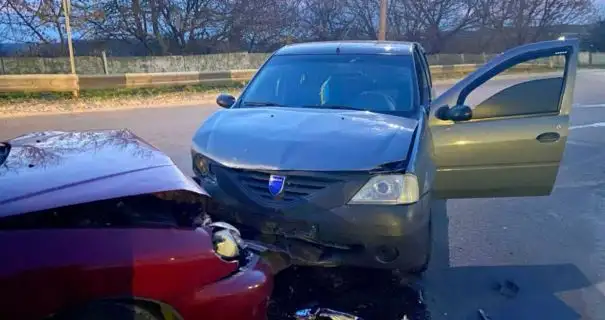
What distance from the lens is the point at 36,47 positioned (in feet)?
68.0

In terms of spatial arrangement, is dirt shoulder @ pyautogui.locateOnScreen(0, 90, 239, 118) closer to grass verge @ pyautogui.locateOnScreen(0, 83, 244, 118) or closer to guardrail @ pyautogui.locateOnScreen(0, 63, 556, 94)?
grass verge @ pyautogui.locateOnScreen(0, 83, 244, 118)

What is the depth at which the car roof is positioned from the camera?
5164mm

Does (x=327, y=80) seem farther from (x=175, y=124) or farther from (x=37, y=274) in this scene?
(x=175, y=124)

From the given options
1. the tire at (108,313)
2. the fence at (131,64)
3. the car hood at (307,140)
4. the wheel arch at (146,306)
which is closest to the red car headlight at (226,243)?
the wheel arch at (146,306)

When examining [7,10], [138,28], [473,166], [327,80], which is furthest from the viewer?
[138,28]

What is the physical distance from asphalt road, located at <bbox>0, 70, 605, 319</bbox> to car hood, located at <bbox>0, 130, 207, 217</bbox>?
2.04 metres

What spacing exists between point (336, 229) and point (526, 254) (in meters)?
2.09

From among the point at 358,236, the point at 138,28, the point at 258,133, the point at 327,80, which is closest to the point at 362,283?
the point at 358,236

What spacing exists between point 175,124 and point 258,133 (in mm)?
7311

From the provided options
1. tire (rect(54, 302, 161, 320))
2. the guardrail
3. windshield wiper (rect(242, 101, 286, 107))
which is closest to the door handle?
windshield wiper (rect(242, 101, 286, 107))

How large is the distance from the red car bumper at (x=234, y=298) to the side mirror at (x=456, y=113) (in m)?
2.36

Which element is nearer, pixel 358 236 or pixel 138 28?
pixel 358 236

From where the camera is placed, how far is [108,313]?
2.25 meters

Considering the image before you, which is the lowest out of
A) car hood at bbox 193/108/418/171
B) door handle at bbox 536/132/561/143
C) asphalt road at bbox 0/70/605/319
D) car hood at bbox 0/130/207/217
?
asphalt road at bbox 0/70/605/319
